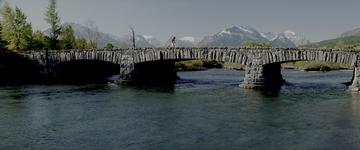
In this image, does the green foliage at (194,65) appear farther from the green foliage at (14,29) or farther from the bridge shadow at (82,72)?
the green foliage at (14,29)

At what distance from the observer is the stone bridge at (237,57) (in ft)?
196

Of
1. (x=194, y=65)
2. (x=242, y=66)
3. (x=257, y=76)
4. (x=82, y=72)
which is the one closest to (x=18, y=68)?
(x=82, y=72)

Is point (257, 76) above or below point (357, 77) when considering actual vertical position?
below

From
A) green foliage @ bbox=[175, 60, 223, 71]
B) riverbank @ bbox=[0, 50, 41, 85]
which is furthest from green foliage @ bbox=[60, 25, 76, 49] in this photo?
green foliage @ bbox=[175, 60, 223, 71]

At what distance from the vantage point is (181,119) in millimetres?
40500

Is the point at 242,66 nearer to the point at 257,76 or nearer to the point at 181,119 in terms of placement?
the point at 257,76

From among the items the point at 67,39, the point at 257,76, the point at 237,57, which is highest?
the point at 67,39

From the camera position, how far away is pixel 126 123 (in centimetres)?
3900

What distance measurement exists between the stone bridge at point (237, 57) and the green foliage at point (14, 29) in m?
14.8

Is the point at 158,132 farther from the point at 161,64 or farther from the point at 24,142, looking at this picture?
the point at 161,64

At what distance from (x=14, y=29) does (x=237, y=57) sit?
53.6m

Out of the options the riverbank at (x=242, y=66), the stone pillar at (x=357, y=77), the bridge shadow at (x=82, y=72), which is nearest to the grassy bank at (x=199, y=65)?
the riverbank at (x=242, y=66)

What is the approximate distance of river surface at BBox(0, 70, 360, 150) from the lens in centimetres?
3148

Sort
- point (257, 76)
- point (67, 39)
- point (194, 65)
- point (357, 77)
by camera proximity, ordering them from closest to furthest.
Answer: point (357, 77), point (257, 76), point (67, 39), point (194, 65)
